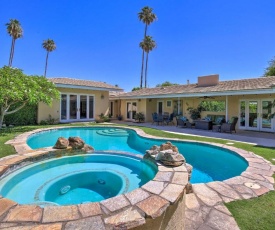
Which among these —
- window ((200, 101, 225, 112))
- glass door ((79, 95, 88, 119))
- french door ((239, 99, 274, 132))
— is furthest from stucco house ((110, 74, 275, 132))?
glass door ((79, 95, 88, 119))

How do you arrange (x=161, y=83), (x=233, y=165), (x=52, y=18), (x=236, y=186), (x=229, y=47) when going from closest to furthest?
1. (x=236, y=186)
2. (x=233, y=165)
3. (x=52, y=18)
4. (x=229, y=47)
5. (x=161, y=83)

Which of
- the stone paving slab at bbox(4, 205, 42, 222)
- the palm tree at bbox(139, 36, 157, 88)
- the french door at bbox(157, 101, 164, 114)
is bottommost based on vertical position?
the stone paving slab at bbox(4, 205, 42, 222)

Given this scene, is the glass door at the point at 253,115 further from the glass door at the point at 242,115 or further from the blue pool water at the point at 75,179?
the blue pool water at the point at 75,179

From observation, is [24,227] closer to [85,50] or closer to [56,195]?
[56,195]

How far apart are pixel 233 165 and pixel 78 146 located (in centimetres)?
580

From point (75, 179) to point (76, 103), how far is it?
47.8 ft

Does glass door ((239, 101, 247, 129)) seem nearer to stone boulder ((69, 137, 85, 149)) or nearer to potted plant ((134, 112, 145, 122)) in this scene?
potted plant ((134, 112, 145, 122))

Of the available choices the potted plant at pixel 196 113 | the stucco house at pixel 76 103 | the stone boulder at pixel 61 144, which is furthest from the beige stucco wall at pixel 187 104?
the stone boulder at pixel 61 144

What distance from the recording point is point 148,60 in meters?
33.4

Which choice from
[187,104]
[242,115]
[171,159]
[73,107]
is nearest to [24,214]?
[171,159]

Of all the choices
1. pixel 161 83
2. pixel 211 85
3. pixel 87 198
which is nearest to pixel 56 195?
pixel 87 198

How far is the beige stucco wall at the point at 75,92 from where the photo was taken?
16.9m

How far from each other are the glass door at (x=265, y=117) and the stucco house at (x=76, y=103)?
14.2 metres

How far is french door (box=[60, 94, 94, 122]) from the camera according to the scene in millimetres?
18062
